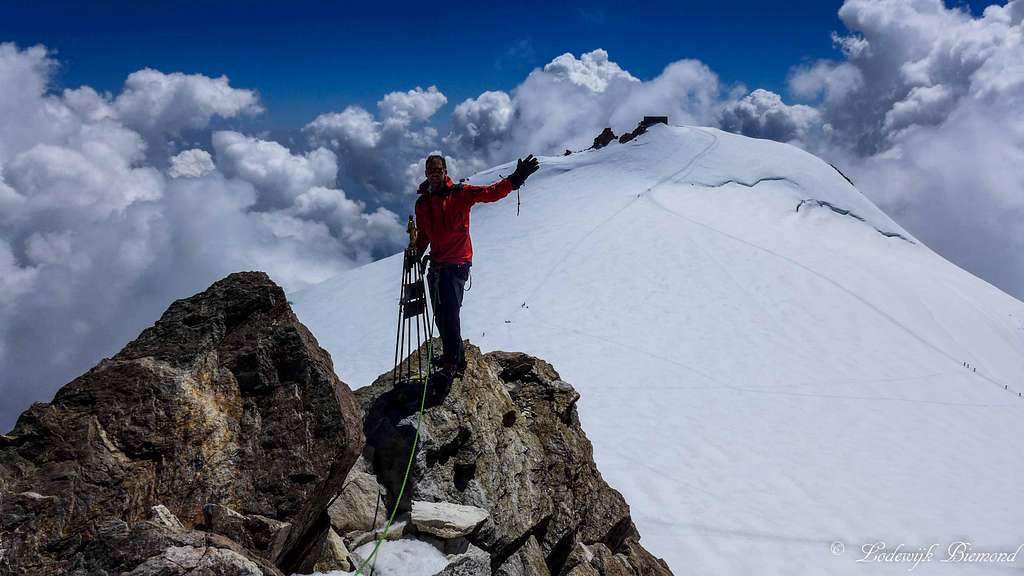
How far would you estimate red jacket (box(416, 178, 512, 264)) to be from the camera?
7145 mm

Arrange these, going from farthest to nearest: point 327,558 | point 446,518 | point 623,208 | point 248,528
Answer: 1. point 623,208
2. point 446,518
3. point 327,558
4. point 248,528

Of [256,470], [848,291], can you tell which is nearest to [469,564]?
[256,470]

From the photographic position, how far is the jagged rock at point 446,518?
550 cm

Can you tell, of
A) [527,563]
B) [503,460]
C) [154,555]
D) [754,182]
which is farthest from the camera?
[754,182]

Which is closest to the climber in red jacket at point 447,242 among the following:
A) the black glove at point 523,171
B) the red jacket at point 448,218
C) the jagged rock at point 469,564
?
the red jacket at point 448,218

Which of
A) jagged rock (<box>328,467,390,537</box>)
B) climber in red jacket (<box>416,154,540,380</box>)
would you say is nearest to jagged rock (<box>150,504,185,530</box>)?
jagged rock (<box>328,467,390,537</box>)

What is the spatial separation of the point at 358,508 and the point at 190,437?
5.85 ft

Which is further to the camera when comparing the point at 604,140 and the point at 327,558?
the point at 604,140

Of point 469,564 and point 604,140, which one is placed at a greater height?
point 604,140

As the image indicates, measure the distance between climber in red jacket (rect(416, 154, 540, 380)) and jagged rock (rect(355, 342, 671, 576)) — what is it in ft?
1.90

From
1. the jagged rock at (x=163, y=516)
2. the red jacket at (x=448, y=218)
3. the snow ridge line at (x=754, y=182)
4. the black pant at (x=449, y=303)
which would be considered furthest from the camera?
the snow ridge line at (x=754, y=182)

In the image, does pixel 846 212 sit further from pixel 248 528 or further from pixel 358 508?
pixel 248 528

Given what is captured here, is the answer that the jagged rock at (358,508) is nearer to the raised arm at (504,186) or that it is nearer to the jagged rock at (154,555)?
the jagged rock at (154,555)

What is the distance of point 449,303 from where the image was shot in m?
7.52
